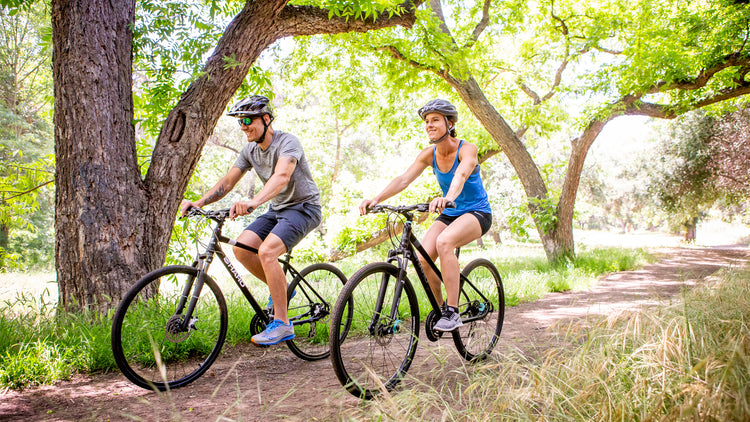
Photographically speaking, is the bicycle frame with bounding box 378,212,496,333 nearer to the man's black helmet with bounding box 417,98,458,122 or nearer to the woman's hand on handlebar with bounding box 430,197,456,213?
the woman's hand on handlebar with bounding box 430,197,456,213

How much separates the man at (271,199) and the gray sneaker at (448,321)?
1.25 metres

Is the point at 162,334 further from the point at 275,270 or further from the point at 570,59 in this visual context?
the point at 570,59

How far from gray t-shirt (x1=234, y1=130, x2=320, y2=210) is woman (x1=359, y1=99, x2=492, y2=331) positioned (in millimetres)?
781

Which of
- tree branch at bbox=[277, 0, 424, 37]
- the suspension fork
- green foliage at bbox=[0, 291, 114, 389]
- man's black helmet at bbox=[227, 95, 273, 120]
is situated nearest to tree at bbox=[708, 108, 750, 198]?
tree branch at bbox=[277, 0, 424, 37]

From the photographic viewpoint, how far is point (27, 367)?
328 cm

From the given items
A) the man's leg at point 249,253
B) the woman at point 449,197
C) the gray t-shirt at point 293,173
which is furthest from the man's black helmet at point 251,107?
the woman at point 449,197

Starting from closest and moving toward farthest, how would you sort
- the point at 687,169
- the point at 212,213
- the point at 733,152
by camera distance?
the point at 212,213
the point at 733,152
the point at 687,169

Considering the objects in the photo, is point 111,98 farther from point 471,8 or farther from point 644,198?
point 644,198

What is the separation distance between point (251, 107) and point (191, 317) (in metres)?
1.81

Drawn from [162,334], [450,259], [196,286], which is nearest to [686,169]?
[450,259]

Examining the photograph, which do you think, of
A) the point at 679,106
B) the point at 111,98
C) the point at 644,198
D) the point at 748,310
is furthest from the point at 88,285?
the point at 644,198

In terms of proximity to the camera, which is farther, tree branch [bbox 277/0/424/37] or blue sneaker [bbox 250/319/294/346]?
tree branch [bbox 277/0/424/37]

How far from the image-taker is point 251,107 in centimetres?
387

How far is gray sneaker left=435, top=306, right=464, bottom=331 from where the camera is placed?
3.38 m
